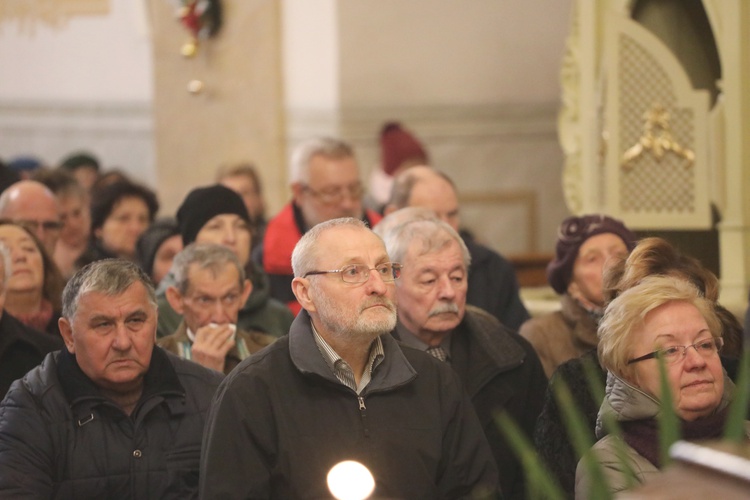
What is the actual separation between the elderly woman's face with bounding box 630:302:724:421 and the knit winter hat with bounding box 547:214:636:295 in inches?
59.2

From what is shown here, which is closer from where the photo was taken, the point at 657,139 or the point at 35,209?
the point at 35,209

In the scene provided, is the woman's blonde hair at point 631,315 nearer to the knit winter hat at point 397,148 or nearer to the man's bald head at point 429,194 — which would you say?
the man's bald head at point 429,194

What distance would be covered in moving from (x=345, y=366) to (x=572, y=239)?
177cm

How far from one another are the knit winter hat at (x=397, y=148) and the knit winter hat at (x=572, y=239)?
4.30 meters

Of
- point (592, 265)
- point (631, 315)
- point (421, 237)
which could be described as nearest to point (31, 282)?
point (421, 237)

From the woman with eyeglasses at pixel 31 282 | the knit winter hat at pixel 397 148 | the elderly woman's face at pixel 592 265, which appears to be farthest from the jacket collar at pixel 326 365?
the knit winter hat at pixel 397 148

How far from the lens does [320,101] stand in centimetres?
1073

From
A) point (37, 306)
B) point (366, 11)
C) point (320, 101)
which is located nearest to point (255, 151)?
point (320, 101)

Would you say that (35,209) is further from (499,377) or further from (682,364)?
→ (682,364)

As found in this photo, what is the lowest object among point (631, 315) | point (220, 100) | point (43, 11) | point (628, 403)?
point (628, 403)

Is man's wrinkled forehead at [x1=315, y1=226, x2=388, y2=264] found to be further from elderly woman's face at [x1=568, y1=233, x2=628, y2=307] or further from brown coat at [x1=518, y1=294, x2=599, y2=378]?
elderly woman's face at [x1=568, y1=233, x2=628, y2=307]

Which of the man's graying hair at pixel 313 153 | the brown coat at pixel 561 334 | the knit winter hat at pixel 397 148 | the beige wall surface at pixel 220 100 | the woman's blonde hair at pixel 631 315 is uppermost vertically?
the beige wall surface at pixel 220 100

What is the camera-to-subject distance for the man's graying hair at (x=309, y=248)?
157 inches

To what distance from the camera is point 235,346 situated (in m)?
5.12
